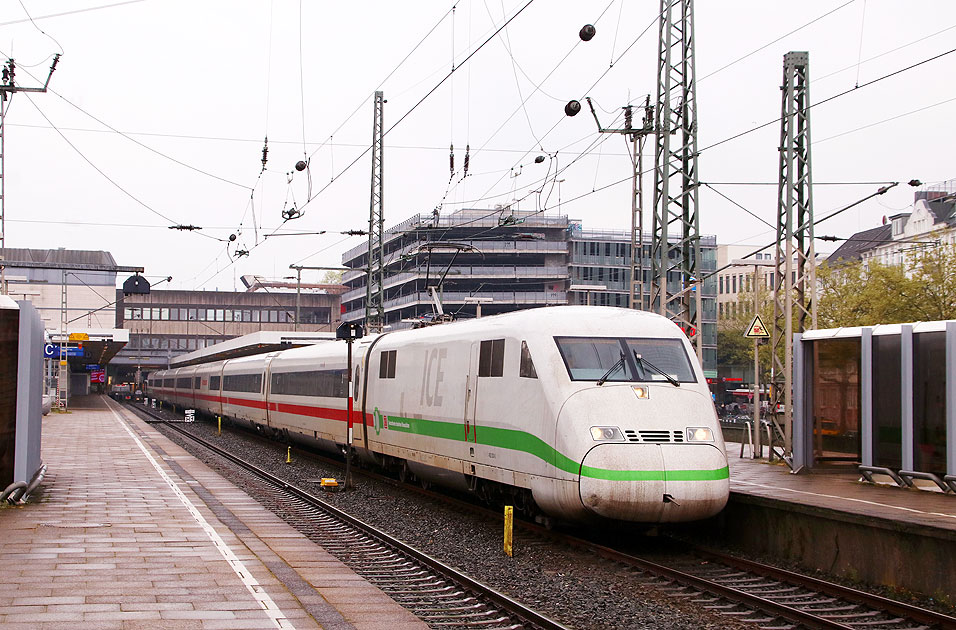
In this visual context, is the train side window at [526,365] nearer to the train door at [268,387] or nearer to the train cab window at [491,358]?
the train cab window at [491,358]

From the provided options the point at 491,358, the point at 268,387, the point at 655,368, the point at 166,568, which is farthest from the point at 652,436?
the point at 268,387

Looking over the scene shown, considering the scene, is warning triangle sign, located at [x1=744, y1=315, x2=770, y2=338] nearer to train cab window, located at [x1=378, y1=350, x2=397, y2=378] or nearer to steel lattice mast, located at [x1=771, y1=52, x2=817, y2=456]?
steel lattice mast, located at [x1=771, y1=52, x2=817, y2=456]

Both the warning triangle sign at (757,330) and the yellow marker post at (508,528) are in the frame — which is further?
the warning triangle sign at (757,330)

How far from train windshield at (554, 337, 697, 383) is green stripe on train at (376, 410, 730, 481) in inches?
43.6

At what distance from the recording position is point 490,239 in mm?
100062

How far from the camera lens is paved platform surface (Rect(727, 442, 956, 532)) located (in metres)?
12.4

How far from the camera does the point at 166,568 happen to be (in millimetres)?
11258

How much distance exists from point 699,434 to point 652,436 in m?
0.70

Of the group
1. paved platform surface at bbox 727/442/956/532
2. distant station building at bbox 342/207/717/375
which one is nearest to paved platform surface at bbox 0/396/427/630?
paved platform surface at bbox 727/442/956/532

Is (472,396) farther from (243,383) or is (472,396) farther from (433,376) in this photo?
(243,383)

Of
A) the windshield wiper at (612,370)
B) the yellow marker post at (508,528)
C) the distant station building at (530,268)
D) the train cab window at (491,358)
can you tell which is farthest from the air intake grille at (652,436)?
the distant station building at (530,268)

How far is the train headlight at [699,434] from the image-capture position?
13195mm

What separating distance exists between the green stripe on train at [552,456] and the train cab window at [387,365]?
3524mm

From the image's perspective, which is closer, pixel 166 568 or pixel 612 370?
pixel 166 568
